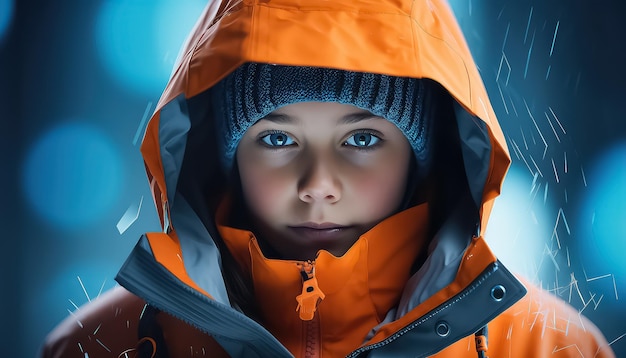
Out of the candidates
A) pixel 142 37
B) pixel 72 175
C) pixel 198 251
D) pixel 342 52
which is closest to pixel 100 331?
pixel 198 251

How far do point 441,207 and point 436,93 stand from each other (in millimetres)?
169

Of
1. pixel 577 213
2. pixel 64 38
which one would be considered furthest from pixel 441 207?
pixel 64 38

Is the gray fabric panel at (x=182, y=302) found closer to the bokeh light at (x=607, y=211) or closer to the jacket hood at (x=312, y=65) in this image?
the jacket hood at (x=312, y=65)

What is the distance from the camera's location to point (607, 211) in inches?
74.0

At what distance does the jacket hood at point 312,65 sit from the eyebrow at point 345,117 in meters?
0.12

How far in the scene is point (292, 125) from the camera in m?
0.99

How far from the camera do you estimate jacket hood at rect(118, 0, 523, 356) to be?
86 centimetres

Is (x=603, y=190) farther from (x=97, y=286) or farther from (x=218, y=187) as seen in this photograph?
(x=97, y=286)

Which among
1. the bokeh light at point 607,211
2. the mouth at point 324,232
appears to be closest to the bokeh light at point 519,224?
the bokeh light at point 607,211

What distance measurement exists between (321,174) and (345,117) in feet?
0.28

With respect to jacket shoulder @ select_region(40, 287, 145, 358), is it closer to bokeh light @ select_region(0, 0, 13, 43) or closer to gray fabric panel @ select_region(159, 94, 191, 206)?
gray fabric panel @ select_region(159, 94, 191, 206)

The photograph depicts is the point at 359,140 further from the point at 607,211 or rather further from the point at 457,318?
the point at 607,211

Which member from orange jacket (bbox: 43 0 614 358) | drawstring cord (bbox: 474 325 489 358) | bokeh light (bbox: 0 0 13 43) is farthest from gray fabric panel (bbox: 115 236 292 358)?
bokeh light (bbox: 0 0 13 43)

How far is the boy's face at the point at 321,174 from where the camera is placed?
99 cm
